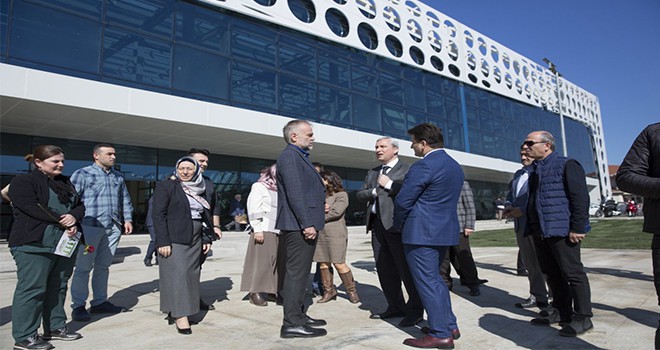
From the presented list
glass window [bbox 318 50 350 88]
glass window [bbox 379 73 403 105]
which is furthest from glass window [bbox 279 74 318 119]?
glass window [bbox 379 73 403 105]

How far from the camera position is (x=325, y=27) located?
19125mm

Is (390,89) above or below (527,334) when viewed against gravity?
above

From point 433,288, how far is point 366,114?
17.9 m

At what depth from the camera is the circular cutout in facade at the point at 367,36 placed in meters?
21.0

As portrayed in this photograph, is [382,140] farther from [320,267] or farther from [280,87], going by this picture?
[280,87]

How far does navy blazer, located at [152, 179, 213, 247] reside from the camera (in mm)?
3588

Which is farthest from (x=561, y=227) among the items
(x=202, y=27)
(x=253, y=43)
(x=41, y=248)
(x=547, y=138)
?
(x=253, y=43)

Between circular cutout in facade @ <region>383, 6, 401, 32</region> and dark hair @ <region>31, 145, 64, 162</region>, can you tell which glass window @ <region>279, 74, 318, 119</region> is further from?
dark hair @ <region>31, 145, 64, 162</region>

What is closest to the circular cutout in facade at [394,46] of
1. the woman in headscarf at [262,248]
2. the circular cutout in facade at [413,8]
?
the circular cutout in facade at [413,8]

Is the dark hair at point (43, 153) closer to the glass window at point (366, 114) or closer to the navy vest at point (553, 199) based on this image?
the navy vest at point (553, 199)

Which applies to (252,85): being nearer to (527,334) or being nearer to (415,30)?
(415,30)

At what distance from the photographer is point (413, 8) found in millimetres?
24859

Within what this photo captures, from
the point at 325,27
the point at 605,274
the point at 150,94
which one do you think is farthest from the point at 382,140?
the point at 325,27

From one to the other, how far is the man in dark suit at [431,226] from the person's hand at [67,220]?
2683 mm
